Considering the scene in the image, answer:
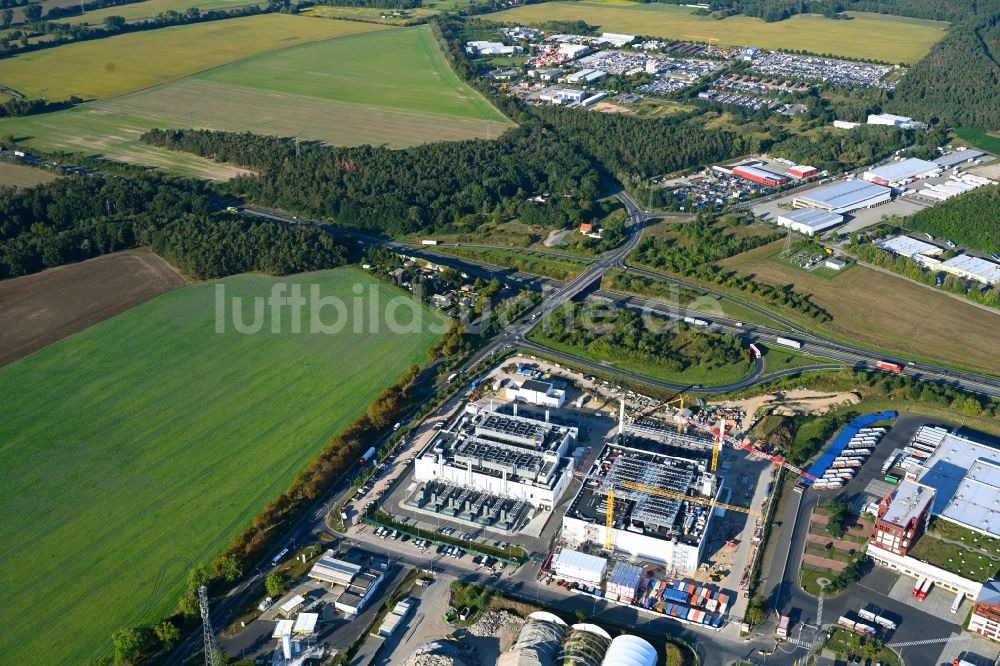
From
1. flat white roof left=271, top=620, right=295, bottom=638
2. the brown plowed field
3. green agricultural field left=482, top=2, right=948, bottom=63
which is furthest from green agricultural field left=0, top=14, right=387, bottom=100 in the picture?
flat white roof left=271, top=620, right=295, bottom=638

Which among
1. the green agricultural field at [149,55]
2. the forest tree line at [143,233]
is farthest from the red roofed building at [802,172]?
the green agricultural field at [149,55]

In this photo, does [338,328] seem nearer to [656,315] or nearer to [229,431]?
[229,431]

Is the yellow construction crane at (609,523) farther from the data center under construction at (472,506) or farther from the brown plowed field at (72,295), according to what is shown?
the brown plowed field at (72,295)

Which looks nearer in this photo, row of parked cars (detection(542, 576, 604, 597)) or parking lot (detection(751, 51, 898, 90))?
row of parked cars (detection(542, 576, 604, 597))

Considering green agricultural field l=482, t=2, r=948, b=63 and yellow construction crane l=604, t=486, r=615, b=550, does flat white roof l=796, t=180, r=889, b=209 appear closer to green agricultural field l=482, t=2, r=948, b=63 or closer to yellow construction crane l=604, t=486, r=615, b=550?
yellow construction crane l=604, t=486, r=615, b=550

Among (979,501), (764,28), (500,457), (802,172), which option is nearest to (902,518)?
(979,501)
